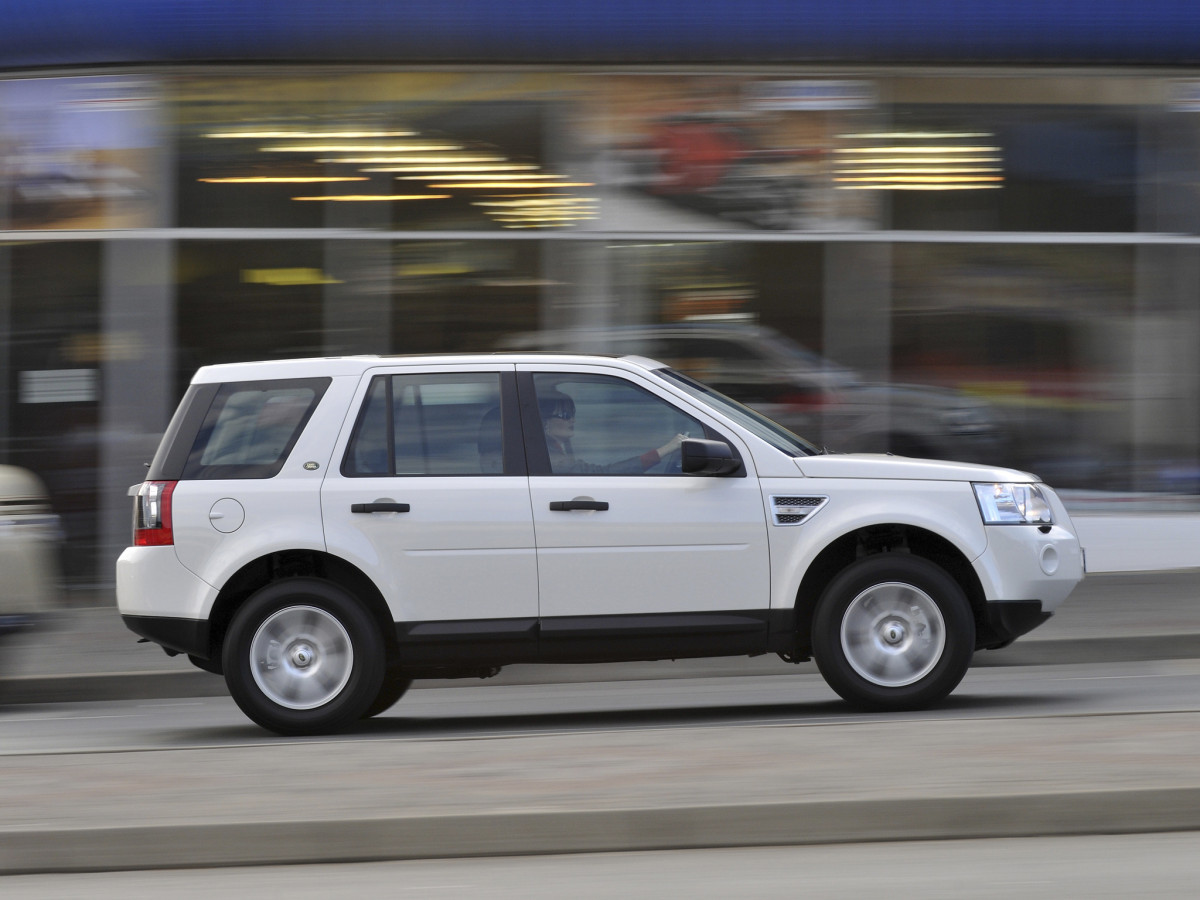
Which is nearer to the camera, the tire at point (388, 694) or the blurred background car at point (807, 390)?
the tire at point (388, 694)

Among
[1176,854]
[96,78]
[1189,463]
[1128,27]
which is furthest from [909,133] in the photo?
[1176,854]

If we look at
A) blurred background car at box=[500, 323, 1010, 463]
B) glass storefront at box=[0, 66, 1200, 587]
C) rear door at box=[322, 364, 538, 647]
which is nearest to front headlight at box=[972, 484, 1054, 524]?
rear door at box=[322, 364, 538, 647]

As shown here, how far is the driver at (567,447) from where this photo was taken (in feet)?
25.6

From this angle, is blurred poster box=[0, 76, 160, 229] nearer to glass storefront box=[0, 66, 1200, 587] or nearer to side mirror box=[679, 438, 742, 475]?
glass storefront box=[0, 66, 1200, 587]

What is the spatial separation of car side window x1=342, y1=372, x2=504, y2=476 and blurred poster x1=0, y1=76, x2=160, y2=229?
7.30 m

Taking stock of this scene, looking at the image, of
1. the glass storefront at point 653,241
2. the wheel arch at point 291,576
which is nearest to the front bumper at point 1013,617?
the wheel arch at point 291,576

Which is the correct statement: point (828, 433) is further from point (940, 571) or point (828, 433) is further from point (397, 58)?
point (940, 571)

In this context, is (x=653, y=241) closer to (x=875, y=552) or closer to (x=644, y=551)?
(x=875, y=552)

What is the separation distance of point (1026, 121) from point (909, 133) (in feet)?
3.30

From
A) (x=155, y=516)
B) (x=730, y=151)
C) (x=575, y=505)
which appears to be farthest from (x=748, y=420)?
(x=730, y=151)

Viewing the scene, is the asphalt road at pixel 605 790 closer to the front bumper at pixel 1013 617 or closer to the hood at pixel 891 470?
the front bumper at pixel 1013 617

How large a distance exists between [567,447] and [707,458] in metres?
0.68

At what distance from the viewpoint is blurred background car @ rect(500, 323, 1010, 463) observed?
14.2m

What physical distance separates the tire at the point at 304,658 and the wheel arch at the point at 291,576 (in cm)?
10
